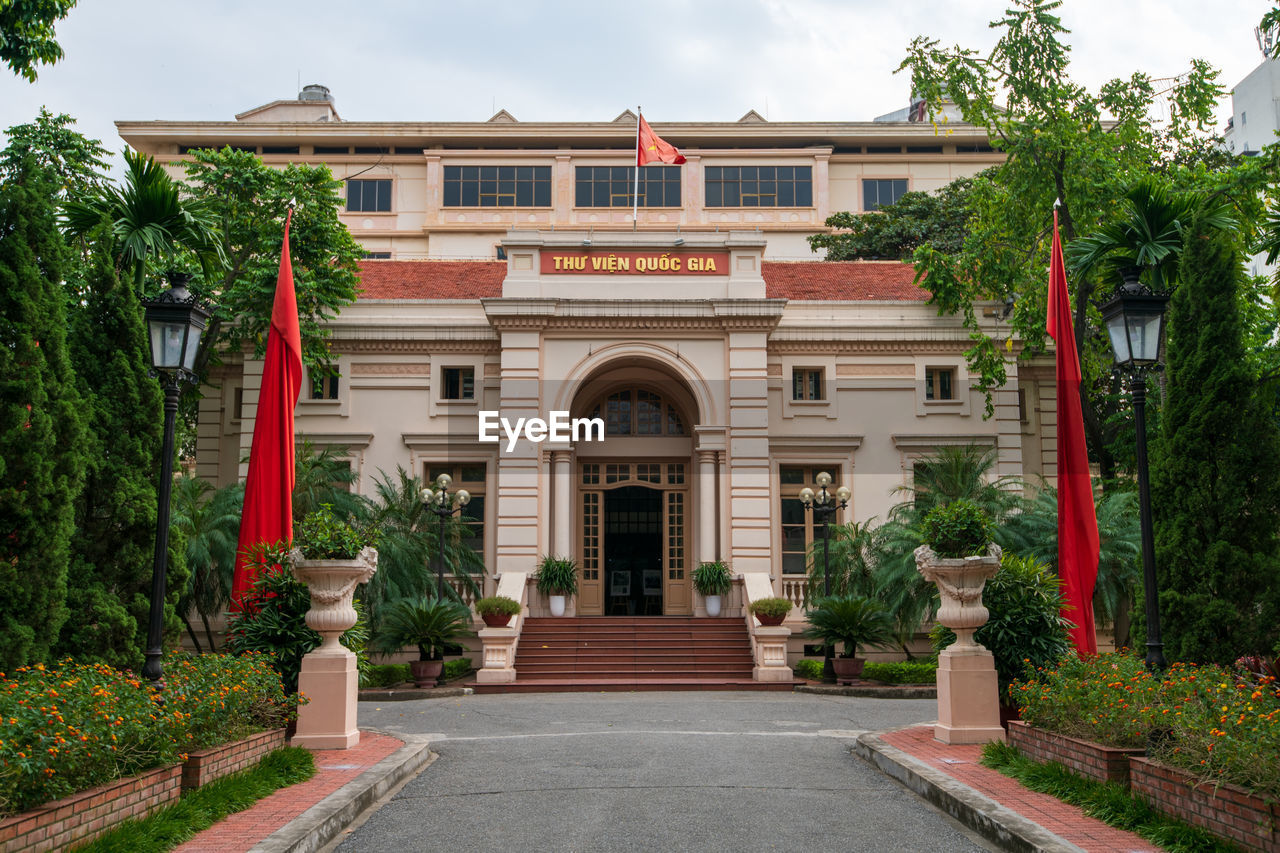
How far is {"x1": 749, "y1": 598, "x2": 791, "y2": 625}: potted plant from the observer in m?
21.9

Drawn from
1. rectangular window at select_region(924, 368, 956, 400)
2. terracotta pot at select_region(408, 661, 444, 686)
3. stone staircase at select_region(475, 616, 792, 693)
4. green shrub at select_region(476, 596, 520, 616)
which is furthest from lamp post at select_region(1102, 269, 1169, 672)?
rectangular window at select_region(924, 368, 956, 400)

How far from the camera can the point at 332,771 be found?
9797 millimetres

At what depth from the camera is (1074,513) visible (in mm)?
13156

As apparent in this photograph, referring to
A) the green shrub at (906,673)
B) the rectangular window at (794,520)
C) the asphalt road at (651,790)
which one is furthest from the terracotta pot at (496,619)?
the rectangular window at (794,520)

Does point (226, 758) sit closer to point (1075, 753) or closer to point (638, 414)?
point (1075, 753)

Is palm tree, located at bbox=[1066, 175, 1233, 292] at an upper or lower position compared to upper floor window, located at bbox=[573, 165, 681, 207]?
lower

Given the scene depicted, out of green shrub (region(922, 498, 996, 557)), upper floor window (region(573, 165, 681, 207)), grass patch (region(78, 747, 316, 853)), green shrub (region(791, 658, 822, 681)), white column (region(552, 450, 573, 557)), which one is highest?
upper floor window (region(573, 165, 681, 207))

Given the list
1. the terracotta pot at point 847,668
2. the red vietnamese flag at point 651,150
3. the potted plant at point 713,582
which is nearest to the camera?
the terracotta pot at point 847,668

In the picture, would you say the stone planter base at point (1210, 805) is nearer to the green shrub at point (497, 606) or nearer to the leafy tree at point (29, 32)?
the leafy tree at point (29, 32)

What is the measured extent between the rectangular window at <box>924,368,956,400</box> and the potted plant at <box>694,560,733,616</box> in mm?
7237

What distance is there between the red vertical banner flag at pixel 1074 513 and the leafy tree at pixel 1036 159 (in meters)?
11.6

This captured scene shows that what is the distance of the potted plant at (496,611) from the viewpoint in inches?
848

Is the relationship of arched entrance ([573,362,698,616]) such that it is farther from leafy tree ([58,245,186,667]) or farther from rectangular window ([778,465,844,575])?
→ leafy tree ([58,245,186,667])

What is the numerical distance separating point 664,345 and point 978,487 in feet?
25.5
